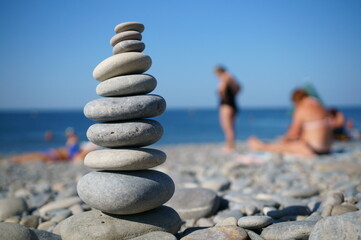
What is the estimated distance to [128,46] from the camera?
316cm

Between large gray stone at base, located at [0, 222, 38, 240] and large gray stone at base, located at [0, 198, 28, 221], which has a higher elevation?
large gray stone at base, located at [0, 222, 38, 240]

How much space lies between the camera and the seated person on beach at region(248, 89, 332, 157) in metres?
8.68

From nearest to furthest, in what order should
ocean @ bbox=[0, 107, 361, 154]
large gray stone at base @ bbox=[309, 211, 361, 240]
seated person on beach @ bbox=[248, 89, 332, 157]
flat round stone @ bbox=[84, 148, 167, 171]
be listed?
large gray stone at base @ bbox=[309, 211, 361, 240] → flat round stone @ bbox=[84, 148, 167, 171] → seated person on beach @ bbox=[248, 89, 332, 157] → ocean @ bbox=[0, 107, 361, 154]

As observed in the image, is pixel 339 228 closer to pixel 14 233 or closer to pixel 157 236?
pixel 157 236

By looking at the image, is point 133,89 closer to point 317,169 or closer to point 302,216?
point 302,216

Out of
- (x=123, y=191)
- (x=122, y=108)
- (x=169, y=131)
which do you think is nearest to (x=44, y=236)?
(x=123, y=191)

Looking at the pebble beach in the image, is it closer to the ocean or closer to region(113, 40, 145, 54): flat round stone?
region(113, 40, 145, 54): flat round stone

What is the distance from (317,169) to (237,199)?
324 centimetres

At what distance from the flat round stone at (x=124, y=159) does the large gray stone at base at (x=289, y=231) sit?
3.85 ft

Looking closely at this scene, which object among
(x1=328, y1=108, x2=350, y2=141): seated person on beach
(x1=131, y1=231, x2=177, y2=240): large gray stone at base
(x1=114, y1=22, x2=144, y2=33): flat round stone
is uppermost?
(x1=114, y1=22, x2=144, y2=33): flat round stone

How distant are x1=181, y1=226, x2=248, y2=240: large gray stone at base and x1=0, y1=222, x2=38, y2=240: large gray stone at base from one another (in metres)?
1.31

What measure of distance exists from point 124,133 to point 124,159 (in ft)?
0.76

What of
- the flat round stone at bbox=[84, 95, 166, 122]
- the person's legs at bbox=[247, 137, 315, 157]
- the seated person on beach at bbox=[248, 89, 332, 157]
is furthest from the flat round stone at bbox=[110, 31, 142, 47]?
the person's legs at bbox=[247, 137, 315, 157]

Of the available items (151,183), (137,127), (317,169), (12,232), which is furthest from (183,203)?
(317,169)
